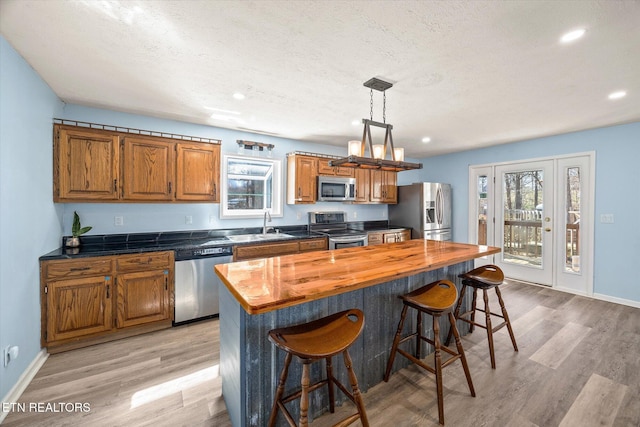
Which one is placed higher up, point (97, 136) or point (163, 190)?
point (97, 136)

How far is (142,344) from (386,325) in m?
2.40

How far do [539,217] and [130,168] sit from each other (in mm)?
5955

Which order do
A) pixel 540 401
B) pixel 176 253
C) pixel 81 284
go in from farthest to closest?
pixel 176 253, pixel 81 284, pixel 540 401

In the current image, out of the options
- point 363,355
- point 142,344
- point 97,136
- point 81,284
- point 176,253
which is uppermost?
point 97,136

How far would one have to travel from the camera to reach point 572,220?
13.4 ft

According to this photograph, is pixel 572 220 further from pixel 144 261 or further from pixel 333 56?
pixel 144 261

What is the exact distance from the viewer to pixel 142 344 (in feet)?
8.72

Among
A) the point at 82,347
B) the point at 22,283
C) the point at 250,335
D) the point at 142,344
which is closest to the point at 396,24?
the point at 250,335

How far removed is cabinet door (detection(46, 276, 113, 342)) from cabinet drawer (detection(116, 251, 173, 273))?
0.55 ft

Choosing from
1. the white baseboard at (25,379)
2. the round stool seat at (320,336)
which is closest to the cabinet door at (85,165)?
the white baseboard at (25,379)

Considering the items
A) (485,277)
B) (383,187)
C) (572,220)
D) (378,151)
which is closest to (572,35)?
(378,151)

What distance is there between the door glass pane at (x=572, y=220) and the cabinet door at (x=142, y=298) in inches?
222

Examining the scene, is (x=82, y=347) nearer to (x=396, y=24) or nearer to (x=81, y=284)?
(x=81, y=284)

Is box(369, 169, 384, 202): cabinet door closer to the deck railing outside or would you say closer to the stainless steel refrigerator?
the stainless steel refrigerator
